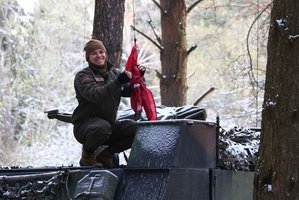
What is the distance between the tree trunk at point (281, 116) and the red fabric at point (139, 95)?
5.01ft

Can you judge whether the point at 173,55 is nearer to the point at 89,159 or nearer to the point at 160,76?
the point at 160,76

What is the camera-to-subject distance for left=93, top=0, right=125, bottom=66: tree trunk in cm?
834

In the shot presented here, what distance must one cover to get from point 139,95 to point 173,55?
17.2ft

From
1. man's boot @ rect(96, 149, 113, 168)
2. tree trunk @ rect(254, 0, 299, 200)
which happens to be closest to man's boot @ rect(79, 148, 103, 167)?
man's boot @ rect(96, 149, 113, 168)

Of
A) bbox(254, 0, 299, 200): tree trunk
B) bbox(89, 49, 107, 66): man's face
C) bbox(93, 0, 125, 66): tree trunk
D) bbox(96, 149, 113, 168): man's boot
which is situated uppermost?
bbox(93, 0, 125, 66): tree trunk

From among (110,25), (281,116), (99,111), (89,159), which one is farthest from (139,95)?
(110,25)

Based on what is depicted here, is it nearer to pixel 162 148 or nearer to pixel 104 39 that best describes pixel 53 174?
pixel 162 148

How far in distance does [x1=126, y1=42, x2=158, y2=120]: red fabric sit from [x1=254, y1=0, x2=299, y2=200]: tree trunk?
153 cm

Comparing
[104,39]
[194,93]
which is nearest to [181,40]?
[104,39]

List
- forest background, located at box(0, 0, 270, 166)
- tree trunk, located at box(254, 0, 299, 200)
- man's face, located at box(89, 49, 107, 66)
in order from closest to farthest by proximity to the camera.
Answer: tree trunk, located at box(254, 0, 299, 200) → man's face, located at box(89, 49, 107, 66) → forest background, located at box(0, 0, 270, 166)

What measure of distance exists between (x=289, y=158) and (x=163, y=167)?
896 mm

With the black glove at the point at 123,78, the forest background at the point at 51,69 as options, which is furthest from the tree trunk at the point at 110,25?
the forest background at the point at 51,69

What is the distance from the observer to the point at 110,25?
8.38 meters

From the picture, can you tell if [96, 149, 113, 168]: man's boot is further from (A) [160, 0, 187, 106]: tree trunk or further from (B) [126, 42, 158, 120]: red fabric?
(A) [160, 0, 187, 106]: tree trunk
